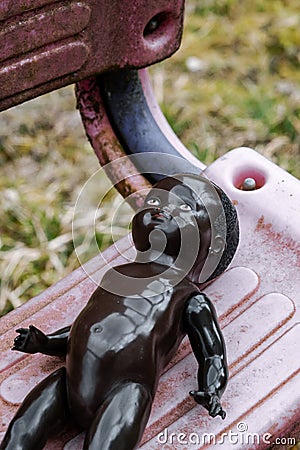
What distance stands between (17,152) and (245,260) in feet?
3.83

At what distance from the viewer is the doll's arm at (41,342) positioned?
3.47 ft

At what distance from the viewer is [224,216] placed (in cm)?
112

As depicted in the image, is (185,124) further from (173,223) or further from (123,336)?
(123,336)

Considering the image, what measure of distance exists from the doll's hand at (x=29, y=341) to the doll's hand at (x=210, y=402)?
0.21m

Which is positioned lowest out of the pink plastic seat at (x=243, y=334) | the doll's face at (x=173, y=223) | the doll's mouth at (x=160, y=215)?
the pink plastic seat at (x=243, y=334)

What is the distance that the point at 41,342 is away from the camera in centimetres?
106

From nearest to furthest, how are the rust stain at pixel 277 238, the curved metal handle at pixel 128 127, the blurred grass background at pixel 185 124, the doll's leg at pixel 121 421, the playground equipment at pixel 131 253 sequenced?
the doll's leg at pixel 121 421 < the playground equipment at pixel 131 253 < the rust stain at pixel 277 238 < the curved metal handle at pixel 128 127 < the blurred grass background at pixel 185 124

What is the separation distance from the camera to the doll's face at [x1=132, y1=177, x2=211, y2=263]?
1051 mm

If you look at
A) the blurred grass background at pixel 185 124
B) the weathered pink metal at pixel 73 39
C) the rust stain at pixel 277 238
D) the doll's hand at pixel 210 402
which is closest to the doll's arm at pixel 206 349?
the doll's hand at pixel 210 402

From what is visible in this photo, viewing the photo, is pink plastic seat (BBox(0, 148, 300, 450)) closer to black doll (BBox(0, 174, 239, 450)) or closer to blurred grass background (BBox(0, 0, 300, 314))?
black doll (BBox(0, 174, 239, 450))

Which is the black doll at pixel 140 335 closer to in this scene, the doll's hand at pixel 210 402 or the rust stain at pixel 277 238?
the doll's hand at pixel 210 402

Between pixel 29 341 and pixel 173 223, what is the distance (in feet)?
0.77

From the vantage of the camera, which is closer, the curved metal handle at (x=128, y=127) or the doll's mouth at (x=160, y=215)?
the doll's mouth at (x=160, y=215)

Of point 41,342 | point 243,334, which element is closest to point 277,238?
point 243,334
